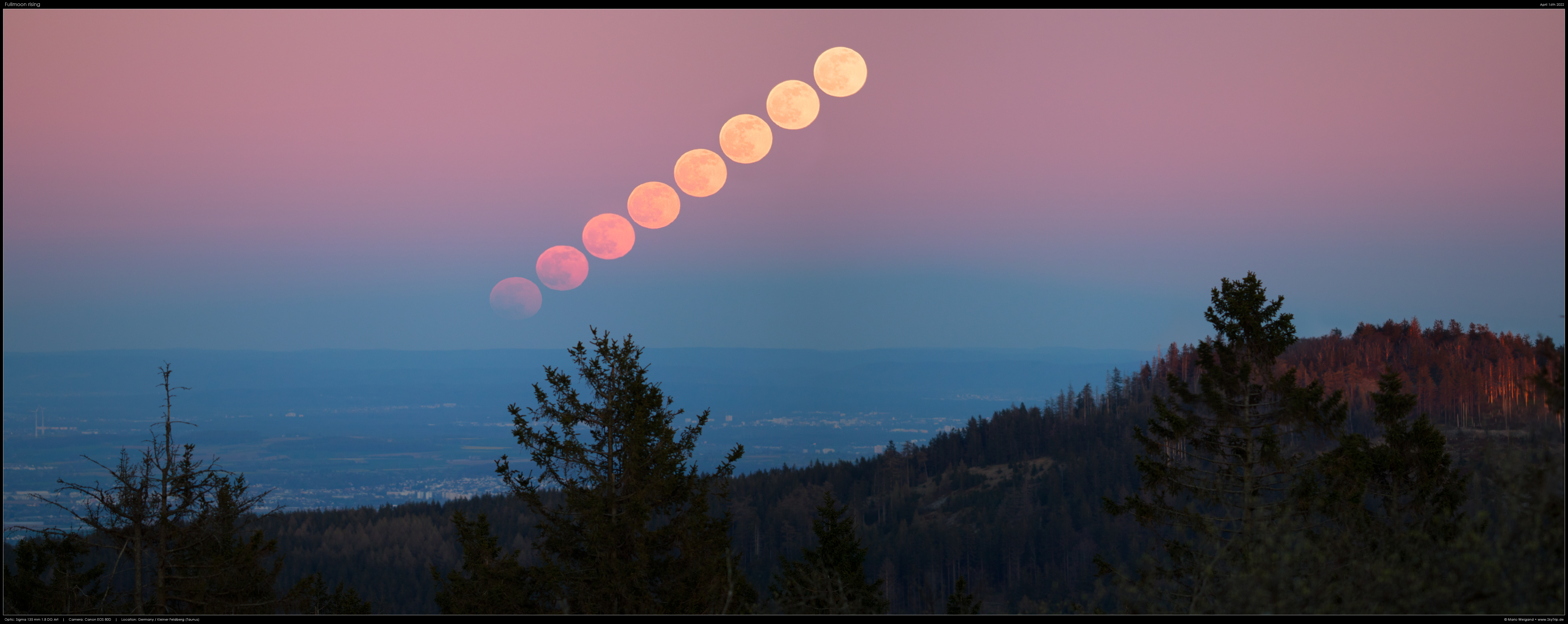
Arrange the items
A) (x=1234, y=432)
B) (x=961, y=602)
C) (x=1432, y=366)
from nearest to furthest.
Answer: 1. (x=1234, y=432)
2. (x=961, y=602)
3. (x=1432, y=366)

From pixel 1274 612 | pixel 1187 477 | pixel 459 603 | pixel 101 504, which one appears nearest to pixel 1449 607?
pixel 1274 612

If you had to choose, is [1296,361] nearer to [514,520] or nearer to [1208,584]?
[514,520]

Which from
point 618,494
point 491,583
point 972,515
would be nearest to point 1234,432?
point 618,494

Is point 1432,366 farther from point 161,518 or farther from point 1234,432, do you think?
point 161,518

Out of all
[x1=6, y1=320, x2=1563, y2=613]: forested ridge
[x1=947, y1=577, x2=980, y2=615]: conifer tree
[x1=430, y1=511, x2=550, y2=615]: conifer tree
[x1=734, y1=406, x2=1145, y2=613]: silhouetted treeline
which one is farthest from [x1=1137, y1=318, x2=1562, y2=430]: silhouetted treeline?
[x1=430, y1=511, x2=550, y2=615]: conifer tree

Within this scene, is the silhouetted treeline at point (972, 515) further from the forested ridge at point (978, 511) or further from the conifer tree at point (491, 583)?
the conifer tree at point (491, 583)

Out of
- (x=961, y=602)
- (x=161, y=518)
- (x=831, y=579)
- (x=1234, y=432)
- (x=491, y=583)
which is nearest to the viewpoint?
(x=831, y=579)
